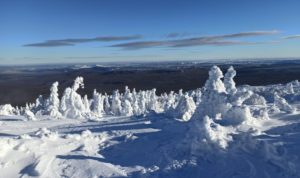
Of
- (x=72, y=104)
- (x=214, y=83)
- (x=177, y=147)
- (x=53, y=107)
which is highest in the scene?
(x=214, y=83)

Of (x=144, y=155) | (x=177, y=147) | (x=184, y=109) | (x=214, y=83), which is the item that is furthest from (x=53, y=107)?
(x=177, y=147)

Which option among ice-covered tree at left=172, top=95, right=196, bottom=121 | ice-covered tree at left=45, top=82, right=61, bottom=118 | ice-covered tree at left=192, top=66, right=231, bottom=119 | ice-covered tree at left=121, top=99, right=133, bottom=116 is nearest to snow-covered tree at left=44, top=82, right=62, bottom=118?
ice-covered tree at left=45, top=82, right=61, bottom=118

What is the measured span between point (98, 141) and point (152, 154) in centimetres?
500

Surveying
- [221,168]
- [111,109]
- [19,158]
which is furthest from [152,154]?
[111,109]

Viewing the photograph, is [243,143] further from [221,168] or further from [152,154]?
[152,154]

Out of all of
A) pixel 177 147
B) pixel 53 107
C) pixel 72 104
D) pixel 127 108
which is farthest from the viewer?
pixel 127 108

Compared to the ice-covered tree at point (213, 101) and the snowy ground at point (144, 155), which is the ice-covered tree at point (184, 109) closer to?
the ice-covered tree at point (213, 101)

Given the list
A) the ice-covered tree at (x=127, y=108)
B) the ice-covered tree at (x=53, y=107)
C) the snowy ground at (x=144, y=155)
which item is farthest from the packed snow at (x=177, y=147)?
the ice-covered tree at (x=127, y=108)

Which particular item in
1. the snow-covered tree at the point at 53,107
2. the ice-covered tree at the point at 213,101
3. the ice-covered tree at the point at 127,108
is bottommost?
the ice-covered tree at the point at 127,108

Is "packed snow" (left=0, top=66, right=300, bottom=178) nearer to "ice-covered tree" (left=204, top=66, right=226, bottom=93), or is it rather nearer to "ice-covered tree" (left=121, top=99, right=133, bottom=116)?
"ice-covered tree" (left=204, top=66, right=226, bottom=93)

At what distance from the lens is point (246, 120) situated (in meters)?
33.2

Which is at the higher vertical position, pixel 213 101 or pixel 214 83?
pixel 214 83

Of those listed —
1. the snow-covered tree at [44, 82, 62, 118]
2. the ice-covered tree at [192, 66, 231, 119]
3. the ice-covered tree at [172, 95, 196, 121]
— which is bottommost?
the snow-covered tree at [44, 82, 62, 118]

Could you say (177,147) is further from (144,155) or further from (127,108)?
(127,108)
